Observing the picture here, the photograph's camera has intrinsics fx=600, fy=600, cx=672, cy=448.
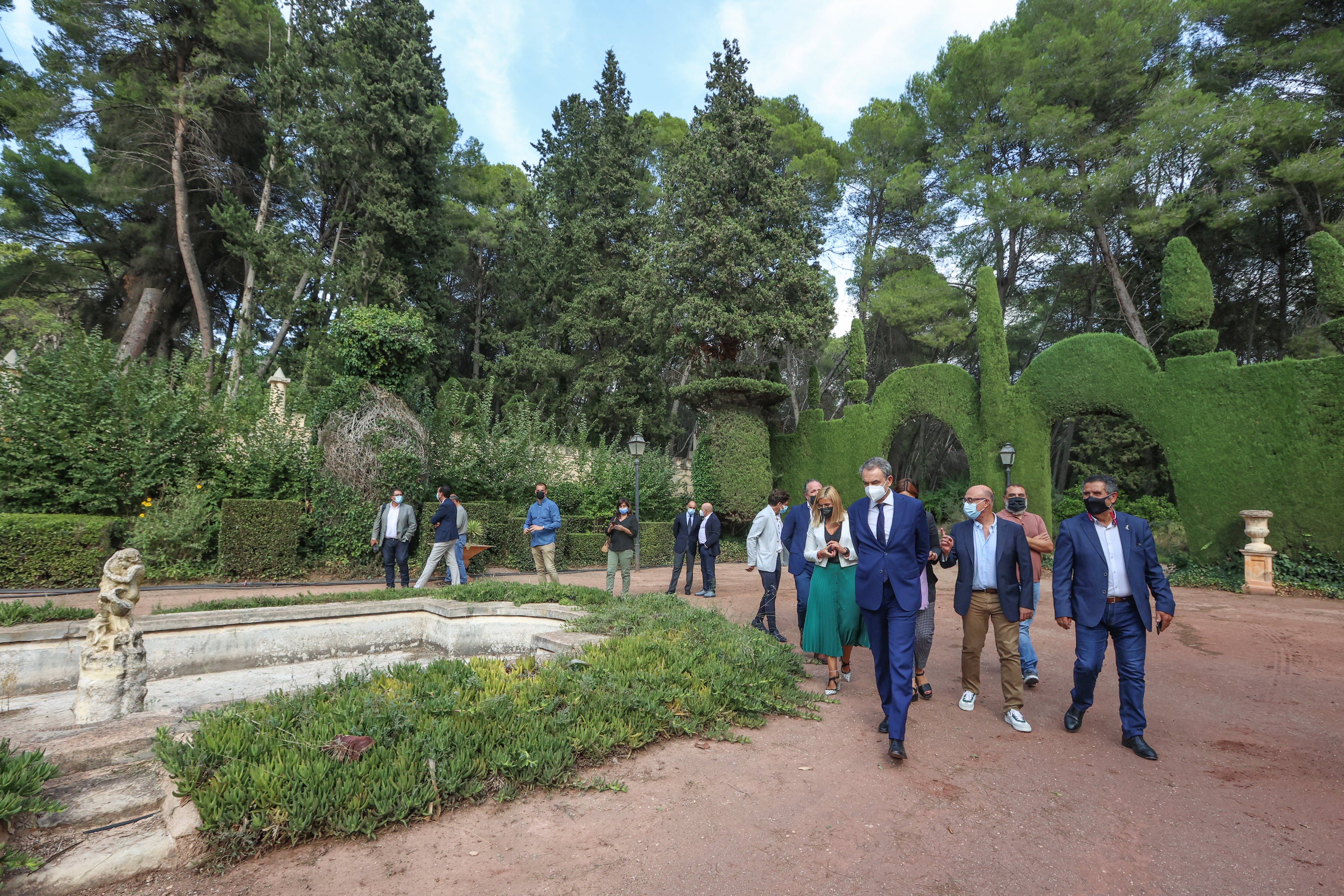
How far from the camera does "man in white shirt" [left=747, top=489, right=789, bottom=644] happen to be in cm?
677

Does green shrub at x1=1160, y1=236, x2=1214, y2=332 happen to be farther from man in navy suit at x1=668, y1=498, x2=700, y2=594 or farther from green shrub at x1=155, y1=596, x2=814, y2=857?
green shrub at x1=155, y1=596, x2=814, y2=857

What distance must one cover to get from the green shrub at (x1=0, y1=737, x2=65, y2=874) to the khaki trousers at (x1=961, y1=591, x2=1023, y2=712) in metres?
5.13

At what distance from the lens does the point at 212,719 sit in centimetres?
312

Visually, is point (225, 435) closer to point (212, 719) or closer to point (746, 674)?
point (212, 719)

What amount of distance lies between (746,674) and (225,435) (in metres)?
11.1

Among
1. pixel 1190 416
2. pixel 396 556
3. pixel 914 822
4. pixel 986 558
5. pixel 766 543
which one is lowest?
pixel 914 822

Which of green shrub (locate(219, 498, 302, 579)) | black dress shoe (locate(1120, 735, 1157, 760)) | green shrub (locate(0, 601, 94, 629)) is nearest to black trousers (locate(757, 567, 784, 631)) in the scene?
black dress shoe (locate(1120, 735, 1157, 760))

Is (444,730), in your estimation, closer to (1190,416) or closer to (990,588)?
(990,588)

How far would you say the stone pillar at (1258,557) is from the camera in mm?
10508

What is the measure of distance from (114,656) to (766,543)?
219 inches

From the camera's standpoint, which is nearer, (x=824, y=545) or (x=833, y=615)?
(x=833, y=615)

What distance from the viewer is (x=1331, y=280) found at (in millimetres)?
10922

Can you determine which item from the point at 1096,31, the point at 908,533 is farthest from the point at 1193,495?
the point at 1096,31

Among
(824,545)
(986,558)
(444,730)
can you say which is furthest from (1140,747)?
(444,730)
